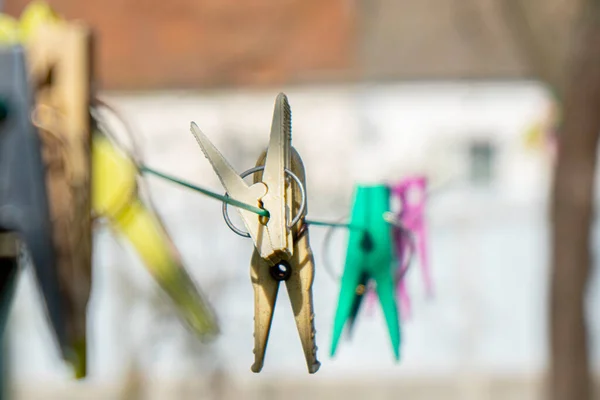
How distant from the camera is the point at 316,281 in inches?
136

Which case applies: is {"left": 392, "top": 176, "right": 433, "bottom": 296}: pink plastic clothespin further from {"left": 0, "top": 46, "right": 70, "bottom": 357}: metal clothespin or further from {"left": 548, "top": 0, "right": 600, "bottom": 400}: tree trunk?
{"left": 548, "top": 0, "right": 600, "bottom": 400}: tree trunk

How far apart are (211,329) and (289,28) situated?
12.3 feet

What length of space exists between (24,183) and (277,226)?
0.91 ft

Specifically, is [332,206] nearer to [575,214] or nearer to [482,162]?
[575,214]

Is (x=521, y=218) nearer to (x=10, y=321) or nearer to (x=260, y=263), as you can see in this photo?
(x=10, y=321)

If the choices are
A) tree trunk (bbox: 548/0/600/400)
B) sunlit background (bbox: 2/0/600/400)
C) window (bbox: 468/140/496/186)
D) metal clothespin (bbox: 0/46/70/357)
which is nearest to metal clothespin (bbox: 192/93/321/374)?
metal clothespin (bbox: 0/46/70/357)

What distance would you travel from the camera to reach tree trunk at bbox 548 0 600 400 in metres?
2.39

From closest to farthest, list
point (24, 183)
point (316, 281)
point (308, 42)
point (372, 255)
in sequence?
point (24, 183) → point (372, 255) → point (316, 281) → point (308, 42)

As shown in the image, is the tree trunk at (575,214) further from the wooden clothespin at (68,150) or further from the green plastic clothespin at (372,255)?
the wooden clothespin at (68,150)

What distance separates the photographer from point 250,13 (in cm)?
421

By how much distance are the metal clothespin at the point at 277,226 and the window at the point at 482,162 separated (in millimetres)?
4342

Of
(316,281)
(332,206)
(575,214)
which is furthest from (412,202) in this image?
(332,206)

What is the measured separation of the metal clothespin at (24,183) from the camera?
0.78 metres

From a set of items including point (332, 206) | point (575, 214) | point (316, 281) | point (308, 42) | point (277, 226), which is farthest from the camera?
point (308, 42)
